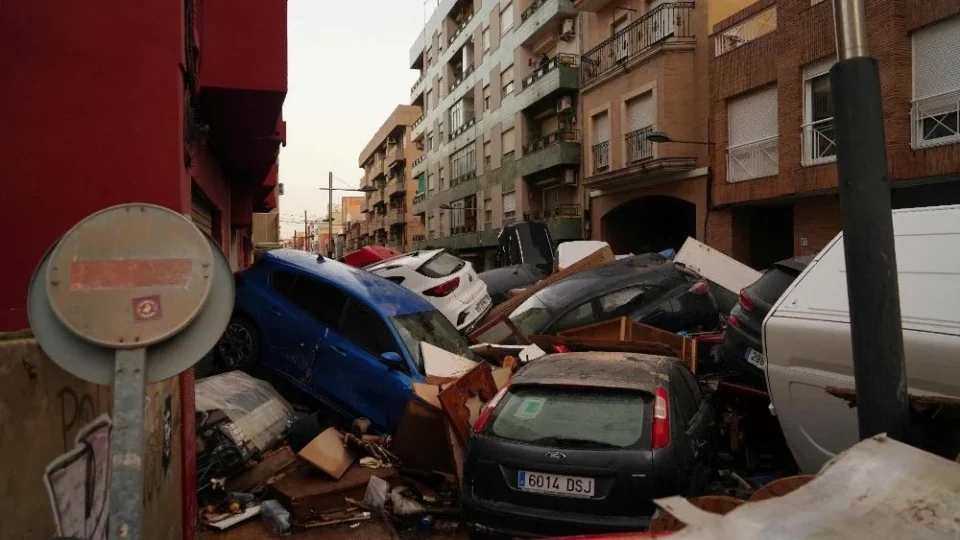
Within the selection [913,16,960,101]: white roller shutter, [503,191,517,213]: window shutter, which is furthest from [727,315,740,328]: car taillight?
[503,191,517,213]: window shutter

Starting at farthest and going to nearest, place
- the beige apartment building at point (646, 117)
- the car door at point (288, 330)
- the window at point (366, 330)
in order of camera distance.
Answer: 1. the beige apartment building at point (646, 117)
2. the car door at point (288, 330)
3. the window at point (366, 330)

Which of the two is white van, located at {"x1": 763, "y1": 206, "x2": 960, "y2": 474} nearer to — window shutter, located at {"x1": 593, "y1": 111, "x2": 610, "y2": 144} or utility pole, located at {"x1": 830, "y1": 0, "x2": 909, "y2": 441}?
utility pole, located at {"x1": 830, "y1": 0, "x2": 909, "y2": 441}

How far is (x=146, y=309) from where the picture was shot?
230 centimetres

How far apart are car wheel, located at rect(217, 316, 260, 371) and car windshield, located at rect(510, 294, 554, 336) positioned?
3903 millimetres

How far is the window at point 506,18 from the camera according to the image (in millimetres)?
32562

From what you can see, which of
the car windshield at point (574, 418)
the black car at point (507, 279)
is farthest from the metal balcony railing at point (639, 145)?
the car windshield at point (574, 418)

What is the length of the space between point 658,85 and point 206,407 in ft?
57.0

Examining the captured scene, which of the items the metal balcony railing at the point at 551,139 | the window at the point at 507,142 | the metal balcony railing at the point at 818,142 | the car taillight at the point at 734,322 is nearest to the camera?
the car taillight at the point at 734,322

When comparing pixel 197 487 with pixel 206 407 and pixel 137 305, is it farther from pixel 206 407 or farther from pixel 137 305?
pixel 137 305

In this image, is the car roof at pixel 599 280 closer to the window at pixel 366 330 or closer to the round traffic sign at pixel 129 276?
the window at pixel 366 330

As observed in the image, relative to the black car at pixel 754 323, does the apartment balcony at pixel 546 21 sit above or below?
above

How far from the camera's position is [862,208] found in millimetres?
3314

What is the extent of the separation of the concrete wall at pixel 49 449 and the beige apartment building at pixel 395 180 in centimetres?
4990

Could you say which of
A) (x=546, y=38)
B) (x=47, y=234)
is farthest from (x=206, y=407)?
(x=546, y=38)
